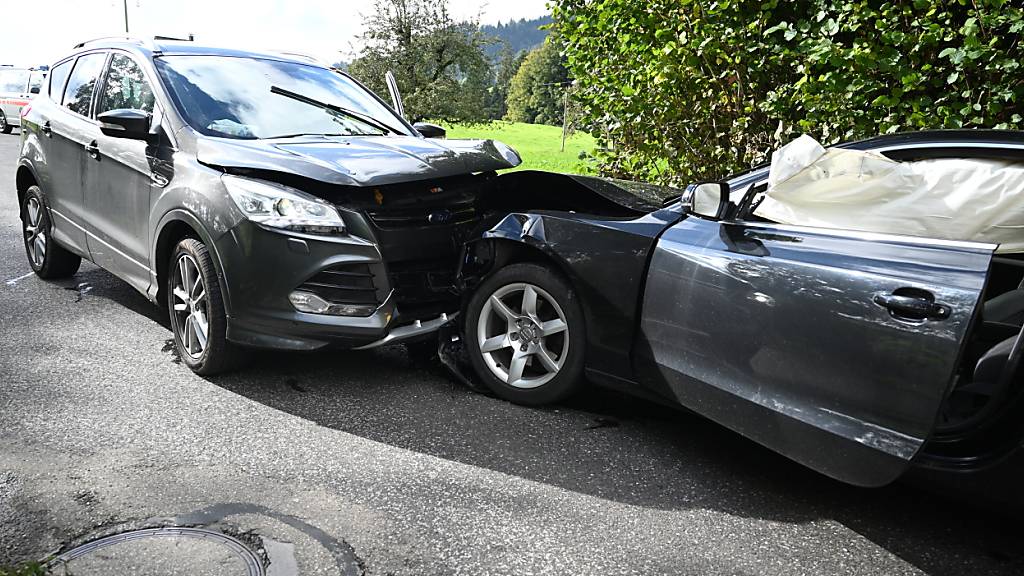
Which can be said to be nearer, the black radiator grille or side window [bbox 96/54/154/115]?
the black radiator grille

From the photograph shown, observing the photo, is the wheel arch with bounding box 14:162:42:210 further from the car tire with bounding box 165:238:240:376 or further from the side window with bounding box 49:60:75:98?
the car tire with bounding box 165:238:240:376

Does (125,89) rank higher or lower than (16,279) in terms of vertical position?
higher

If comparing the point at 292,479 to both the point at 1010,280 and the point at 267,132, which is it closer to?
the point at 267,132

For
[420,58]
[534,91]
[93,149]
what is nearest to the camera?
[93,149]

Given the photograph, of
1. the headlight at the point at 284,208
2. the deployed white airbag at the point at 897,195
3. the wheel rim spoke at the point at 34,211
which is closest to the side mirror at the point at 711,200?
the deployed white airbag at the point at 897,195

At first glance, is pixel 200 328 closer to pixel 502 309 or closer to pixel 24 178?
pixel 502 309

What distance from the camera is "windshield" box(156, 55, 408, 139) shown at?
469cm

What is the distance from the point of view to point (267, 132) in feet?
15.5

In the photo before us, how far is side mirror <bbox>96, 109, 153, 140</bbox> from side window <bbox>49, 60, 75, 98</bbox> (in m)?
1.77

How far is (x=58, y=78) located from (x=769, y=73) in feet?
18.4

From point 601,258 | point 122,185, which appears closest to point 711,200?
point 601,258

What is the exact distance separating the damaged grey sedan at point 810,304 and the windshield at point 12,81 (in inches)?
1055

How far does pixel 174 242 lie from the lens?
468 cm

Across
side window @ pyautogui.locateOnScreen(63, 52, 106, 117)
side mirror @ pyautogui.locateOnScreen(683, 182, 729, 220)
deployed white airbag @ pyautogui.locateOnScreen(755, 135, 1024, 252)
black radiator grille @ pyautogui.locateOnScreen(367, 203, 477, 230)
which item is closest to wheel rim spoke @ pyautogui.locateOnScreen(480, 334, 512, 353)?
A: black radiator grille @ pyautogui.locateOnScreen(367, 203, 477, 230)
